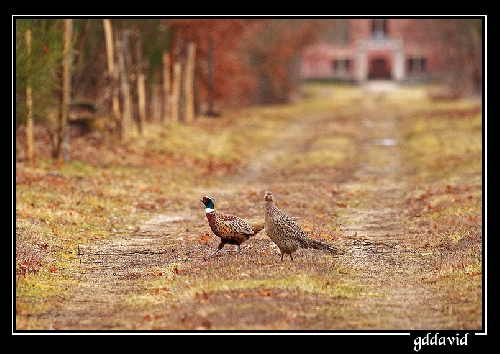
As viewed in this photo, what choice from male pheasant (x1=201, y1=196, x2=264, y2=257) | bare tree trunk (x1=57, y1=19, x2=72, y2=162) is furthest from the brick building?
male pheasant (x1=201, y1=196, x2=264, y2=257)

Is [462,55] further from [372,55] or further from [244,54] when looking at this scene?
[372,55]

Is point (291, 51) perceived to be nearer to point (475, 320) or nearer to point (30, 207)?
point (30, 207)

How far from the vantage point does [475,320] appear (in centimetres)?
1084

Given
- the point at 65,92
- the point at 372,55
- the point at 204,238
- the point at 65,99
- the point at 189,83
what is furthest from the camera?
the point at 372,55

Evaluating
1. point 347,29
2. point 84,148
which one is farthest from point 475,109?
point 347,29

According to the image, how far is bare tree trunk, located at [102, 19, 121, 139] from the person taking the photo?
28625mm

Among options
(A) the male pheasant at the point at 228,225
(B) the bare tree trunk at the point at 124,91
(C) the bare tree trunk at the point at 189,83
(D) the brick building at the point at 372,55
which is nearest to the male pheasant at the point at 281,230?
(A) the male pheasant at the point at 228,225

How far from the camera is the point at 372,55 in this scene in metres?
91.9

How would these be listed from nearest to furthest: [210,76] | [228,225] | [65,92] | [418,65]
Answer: [228,225]
[65,92]
[210,76]
[418,65]

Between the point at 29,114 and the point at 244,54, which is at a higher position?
the point at 244,54

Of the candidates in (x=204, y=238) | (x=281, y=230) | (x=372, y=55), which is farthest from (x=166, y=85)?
(x=372, y=55)

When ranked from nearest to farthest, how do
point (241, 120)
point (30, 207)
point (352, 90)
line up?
point (30, 207)
point (241, 120)
point (352, 90)

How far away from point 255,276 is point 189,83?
95.8 ft
